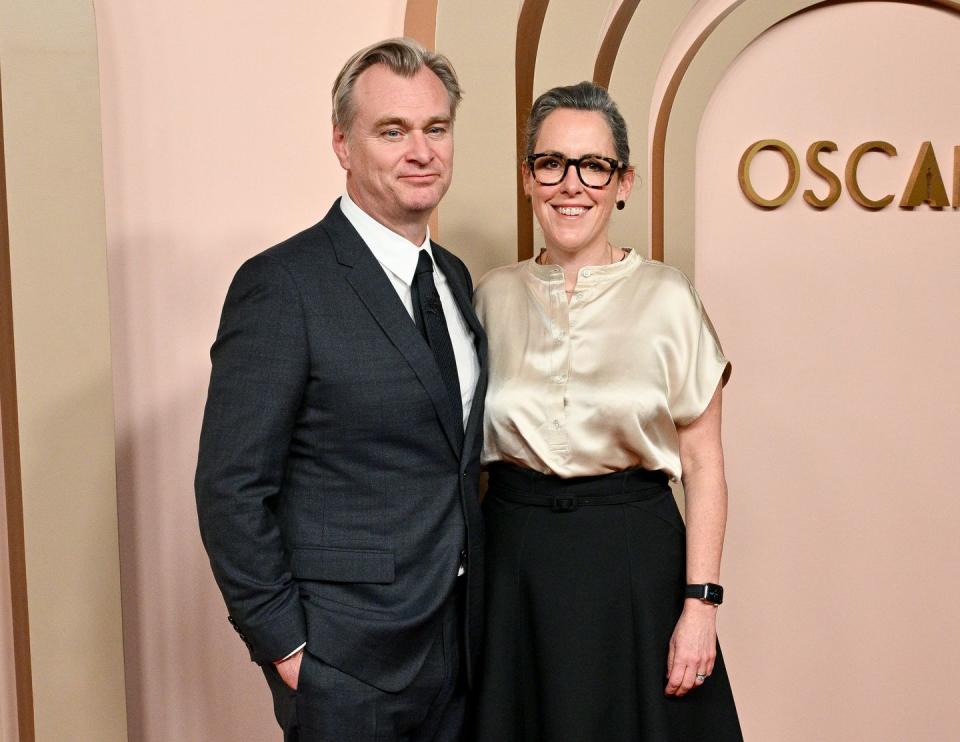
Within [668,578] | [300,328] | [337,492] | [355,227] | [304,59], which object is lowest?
[668,578]

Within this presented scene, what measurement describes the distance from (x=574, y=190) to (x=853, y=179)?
1.26 m

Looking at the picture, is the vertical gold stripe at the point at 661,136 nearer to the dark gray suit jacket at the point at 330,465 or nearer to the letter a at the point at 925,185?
the letter a at the point at 925,185

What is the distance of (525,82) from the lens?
8.65 feet

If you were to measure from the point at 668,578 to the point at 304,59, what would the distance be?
150 centimetres

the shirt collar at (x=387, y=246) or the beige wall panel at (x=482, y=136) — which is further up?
the beige wall panel at (x=482, y=136)

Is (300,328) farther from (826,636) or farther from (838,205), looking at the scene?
(826,636)

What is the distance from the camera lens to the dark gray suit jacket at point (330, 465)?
1665 mm

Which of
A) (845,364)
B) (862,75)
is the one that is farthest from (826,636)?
(862,75)

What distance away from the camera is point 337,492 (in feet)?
5.75

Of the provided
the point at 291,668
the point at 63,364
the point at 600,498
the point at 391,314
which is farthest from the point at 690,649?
the point at 63,364

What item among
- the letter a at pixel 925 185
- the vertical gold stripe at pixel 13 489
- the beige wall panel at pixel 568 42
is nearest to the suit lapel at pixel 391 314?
the vertical gold stripe at pixel 13 489

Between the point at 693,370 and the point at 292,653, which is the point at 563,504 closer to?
the point at 693,370

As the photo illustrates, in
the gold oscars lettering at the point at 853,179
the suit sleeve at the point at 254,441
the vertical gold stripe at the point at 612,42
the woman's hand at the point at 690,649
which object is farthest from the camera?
the gold oscars lettering at the point at 853,179

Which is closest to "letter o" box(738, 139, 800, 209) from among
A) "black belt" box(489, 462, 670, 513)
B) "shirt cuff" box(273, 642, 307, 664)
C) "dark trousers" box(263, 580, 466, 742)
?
"black belt" box(489, 462, 670, 513)
